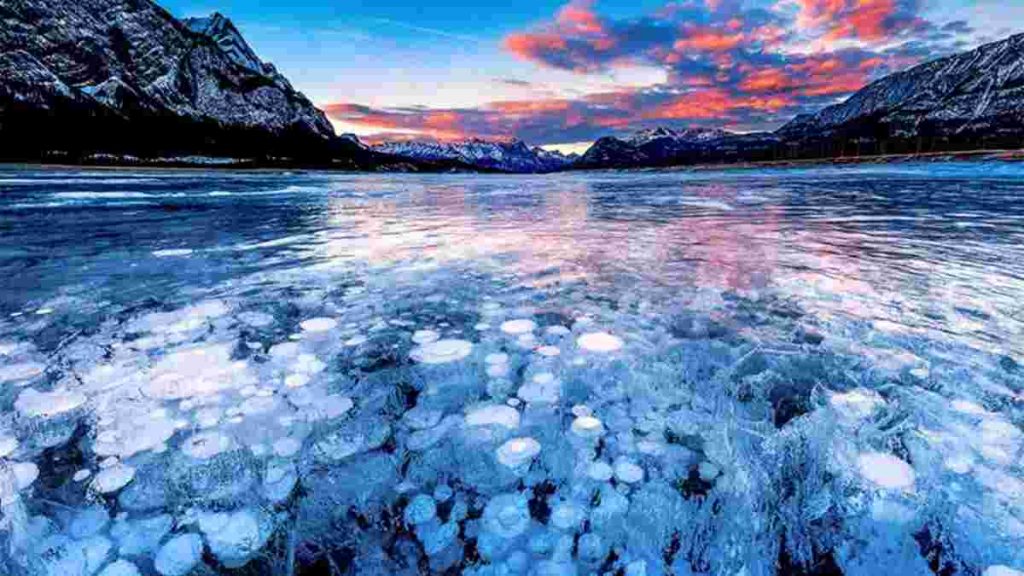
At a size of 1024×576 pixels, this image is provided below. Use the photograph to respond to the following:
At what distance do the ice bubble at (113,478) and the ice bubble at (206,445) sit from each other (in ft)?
0.72

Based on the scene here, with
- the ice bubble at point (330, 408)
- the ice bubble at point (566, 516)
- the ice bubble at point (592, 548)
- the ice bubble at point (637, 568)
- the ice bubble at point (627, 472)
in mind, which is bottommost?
the ice bubble at point (637, 568)

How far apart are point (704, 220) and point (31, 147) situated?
16638 cm

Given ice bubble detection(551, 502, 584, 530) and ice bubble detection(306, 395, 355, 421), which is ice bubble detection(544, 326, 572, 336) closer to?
ice bubble detection(306, 395, 355, 421)

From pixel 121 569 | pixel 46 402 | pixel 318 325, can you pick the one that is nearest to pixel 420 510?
pixel 121 569

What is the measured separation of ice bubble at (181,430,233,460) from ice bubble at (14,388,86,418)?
909mm

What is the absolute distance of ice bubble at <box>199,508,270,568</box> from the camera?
1757mm

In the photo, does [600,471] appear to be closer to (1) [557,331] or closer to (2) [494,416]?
(2) [494,416]

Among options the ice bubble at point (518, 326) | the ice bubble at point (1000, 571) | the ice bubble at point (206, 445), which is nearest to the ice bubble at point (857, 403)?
the ice bubble at point (1000, 571)

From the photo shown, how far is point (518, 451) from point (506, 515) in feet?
1.37

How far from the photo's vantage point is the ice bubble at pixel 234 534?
5.76 feet

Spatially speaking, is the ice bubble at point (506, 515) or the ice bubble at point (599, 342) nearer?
the ice bubble at point (506, 515)

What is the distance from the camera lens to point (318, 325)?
4109mm

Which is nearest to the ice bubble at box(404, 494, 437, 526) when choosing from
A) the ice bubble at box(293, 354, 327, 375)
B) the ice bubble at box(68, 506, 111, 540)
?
the ice bubble at box(68, 506, 111, 540)

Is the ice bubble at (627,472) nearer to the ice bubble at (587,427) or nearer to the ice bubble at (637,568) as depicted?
the ice bubble at (587,427)
